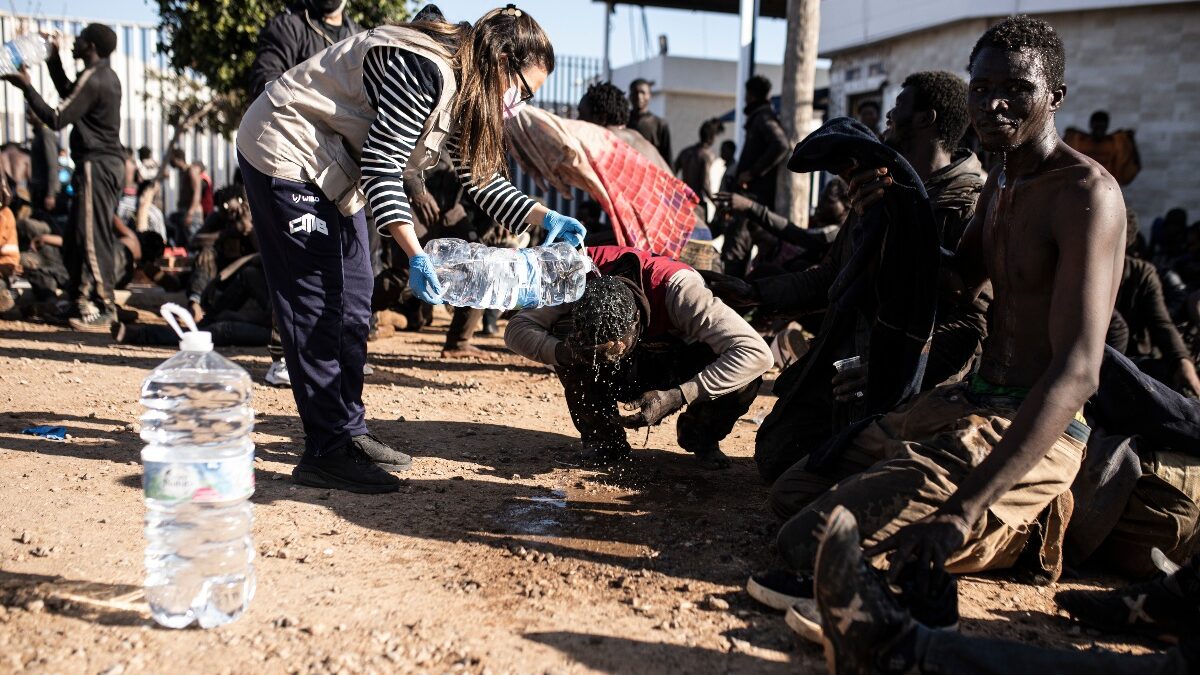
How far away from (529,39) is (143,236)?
8.51m

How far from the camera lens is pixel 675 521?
157 inches

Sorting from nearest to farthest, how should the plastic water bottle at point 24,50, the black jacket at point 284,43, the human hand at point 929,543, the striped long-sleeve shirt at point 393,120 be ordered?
1. the human hand at point 929,543
2. the striped long-sleeve shirt at point 393,120
3. the black jacket at point 284,43
4. the plastic water bottle at point 24,50

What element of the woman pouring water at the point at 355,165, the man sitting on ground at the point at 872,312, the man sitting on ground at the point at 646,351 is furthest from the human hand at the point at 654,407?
the woman pouring water at the point at 355,165

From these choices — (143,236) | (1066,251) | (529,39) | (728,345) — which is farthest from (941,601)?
(143,236)

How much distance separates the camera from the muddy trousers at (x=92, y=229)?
320 inches

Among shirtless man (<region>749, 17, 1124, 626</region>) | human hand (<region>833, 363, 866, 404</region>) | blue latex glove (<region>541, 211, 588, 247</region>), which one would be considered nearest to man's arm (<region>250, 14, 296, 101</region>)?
blue latex glove (<region>541, 211, 588, 247</region>)

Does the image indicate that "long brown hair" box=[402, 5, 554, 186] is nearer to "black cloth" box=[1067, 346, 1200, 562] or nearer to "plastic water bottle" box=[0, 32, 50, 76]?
"black cloth" box=[1067, 346, 1200, 562]

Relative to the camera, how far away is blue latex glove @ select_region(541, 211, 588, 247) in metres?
4.16

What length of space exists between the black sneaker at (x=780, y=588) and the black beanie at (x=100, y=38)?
739cm

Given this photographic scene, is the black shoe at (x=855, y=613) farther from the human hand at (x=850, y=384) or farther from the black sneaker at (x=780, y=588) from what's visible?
the human hand at (x=850, y=384)

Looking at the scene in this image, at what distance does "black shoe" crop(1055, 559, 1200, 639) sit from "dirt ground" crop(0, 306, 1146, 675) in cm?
7

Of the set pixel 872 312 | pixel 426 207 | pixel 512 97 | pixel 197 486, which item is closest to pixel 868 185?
pixel 872 312

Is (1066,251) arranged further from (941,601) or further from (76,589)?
(76,589)

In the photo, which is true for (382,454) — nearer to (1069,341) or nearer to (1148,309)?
(1069,341)
